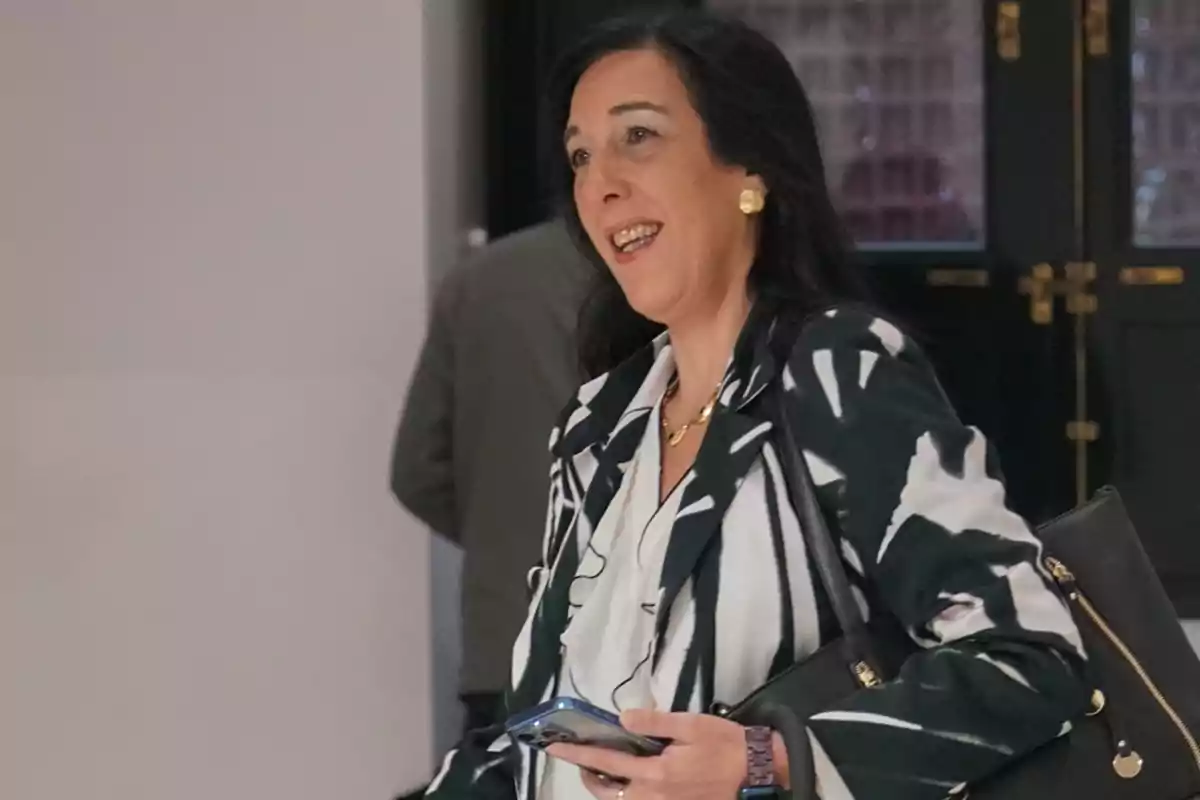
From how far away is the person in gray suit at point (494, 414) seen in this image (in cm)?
201

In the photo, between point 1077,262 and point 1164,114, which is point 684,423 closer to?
point 1077,262

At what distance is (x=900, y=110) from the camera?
2.92 metres

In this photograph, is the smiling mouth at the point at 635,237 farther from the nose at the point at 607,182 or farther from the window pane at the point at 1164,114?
the window pane at the point at 1164,114

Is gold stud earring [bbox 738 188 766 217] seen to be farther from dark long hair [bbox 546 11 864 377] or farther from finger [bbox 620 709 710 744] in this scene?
finger [bbox 620 709 710 744]

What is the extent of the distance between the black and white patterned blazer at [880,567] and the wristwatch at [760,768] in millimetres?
31

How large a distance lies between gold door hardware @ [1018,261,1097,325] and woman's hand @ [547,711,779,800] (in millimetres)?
2106

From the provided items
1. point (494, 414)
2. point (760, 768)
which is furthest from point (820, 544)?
point (494, 414)

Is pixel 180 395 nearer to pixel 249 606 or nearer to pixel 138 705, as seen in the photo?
pixel 249 606

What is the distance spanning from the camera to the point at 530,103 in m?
2.98

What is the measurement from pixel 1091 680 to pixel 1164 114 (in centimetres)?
223

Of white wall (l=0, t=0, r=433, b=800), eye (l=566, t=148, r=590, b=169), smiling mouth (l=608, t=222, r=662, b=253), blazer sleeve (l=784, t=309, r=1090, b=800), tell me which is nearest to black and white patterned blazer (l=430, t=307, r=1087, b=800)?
blazer sleeve (l=784, t=309, r=1090, b=800)

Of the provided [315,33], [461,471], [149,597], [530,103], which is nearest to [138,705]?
[149,597]

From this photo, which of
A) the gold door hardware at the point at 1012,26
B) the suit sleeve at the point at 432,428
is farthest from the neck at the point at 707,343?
the gold door hardware at the point at 1012,26

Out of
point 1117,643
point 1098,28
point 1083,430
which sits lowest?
point 1083,430
